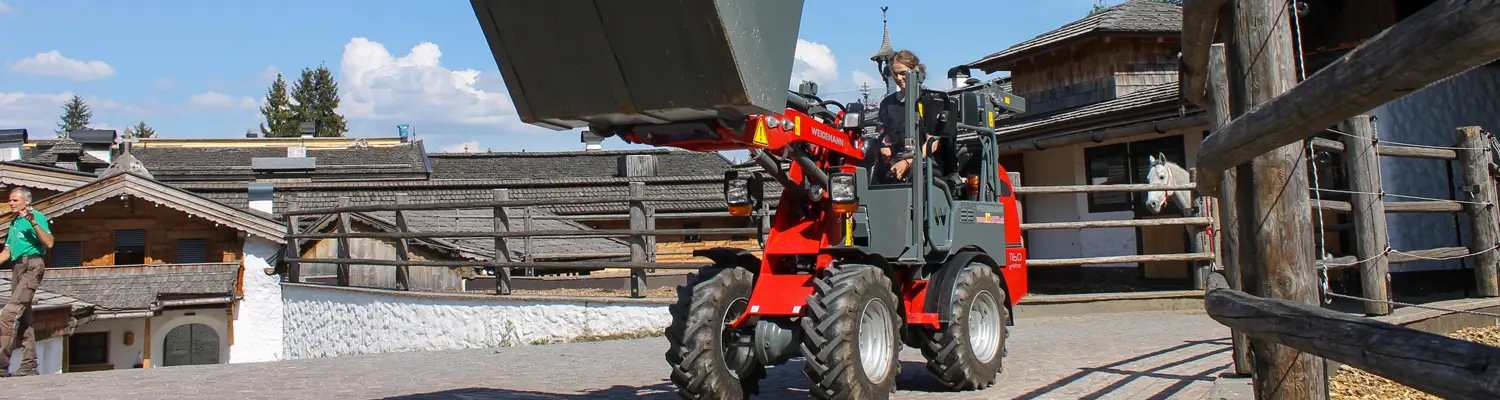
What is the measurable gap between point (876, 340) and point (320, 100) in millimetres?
82557

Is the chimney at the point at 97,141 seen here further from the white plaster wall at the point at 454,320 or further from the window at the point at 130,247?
the white plaster wall at the point at 454,320

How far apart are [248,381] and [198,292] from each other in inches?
565

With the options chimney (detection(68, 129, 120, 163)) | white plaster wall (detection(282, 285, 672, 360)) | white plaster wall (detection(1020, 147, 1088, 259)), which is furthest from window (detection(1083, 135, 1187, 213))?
chimney (detection(68, 129, 120, 163))

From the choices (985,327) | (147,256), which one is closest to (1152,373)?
(985,327)

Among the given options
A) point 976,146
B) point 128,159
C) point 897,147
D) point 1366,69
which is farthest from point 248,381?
point 128,159

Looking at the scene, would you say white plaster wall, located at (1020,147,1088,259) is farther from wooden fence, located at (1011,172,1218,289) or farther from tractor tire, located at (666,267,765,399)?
tractor tire, located at (666,267,765,399)

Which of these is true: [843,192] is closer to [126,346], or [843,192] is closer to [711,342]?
[711,342]

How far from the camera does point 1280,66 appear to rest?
362cm

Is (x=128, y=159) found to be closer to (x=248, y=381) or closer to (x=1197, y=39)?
(x=248, y=381)

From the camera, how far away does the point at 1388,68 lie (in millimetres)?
2117

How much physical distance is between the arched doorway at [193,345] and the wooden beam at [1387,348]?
32508 millimetres

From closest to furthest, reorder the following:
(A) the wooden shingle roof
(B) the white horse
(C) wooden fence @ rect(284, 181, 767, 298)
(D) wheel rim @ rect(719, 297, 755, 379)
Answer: (D) wheel rim @ rect(719, 297, 755, 379) < (C) wooden fence @ rect(284, 181, 767, 298) < (B) the white horse < (A) the wooden shingle roof

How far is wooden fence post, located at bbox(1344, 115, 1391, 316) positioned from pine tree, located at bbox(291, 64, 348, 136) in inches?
3113

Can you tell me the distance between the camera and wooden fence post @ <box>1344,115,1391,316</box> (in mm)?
6508
